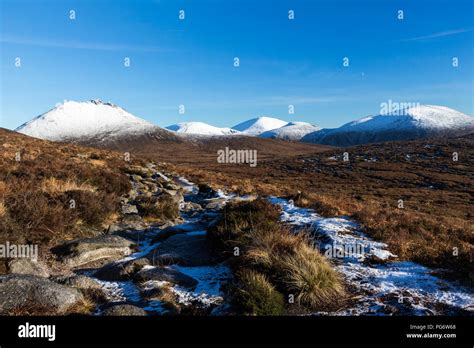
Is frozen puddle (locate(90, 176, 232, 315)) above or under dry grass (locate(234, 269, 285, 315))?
under

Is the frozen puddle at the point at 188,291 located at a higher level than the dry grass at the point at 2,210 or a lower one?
lower

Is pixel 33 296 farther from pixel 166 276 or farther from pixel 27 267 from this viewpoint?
pixel 166 276

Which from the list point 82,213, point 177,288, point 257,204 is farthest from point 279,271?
point 82,213

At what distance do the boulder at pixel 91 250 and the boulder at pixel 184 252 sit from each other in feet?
2.88

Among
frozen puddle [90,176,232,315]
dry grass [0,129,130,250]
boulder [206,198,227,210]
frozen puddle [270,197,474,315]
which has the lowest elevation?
frozen puddle [90,176,232,315]

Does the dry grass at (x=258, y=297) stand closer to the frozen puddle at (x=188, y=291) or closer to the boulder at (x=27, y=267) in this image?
the frozen puddle at (x=188, y=291)

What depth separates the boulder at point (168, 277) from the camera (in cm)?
712

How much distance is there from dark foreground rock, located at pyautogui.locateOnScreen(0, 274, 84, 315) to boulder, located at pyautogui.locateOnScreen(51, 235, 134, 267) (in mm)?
2334

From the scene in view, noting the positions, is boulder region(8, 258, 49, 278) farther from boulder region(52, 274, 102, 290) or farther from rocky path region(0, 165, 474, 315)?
boulder region(52, 274, 102, 290)

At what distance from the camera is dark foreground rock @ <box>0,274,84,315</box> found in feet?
17.4

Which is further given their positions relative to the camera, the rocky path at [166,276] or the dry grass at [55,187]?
the dry grass at [55,187]

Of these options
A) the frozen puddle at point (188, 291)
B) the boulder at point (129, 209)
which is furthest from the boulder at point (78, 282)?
the boulder at point (129, 209)

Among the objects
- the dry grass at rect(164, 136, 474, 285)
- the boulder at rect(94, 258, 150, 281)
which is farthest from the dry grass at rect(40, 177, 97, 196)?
the dry grass at rect(164, 136, 474, 285)

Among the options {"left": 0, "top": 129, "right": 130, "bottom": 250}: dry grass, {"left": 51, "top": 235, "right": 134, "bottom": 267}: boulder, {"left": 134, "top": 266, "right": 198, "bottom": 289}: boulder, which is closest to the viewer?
{"left": 134, "top": 266, "right": 198, "bottom": 289}: boulder
